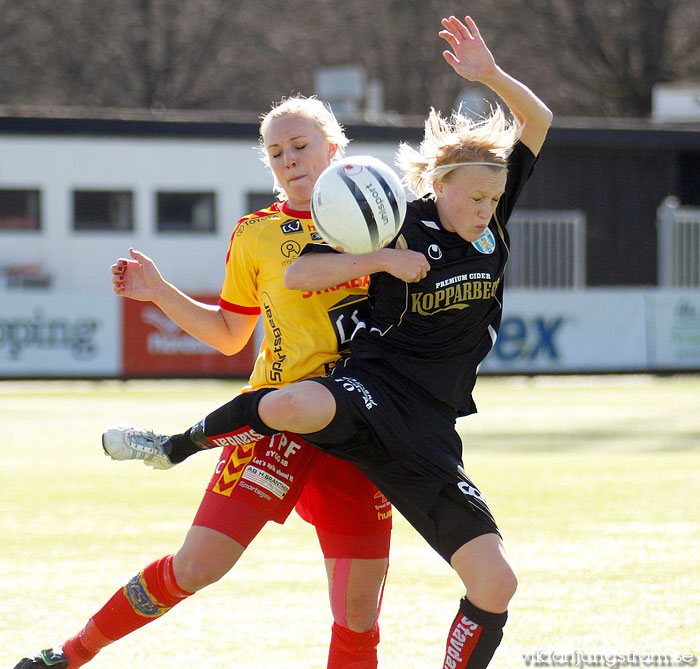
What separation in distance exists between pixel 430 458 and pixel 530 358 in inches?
760

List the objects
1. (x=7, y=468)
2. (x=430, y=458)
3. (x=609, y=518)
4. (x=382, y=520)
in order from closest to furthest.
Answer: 1. (x=430, y=458)
2. (x=382, y=520)
3. (x=609, y=518)
4. (x=7, y=468)

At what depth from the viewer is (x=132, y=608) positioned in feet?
14.5

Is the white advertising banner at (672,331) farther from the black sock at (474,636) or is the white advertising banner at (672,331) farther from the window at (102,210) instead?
the black sock at (474,636)

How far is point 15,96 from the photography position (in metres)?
39.2

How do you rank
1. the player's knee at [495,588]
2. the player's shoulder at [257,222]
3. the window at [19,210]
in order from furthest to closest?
the window at [19,210] < the player's shoulder at [257,222] < the player's knee at [495,588]

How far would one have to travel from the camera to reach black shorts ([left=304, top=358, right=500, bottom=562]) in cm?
412

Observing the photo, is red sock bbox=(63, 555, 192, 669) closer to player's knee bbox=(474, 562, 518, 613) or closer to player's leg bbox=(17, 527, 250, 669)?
player's leg bbox=(17, 527, 250, 669)

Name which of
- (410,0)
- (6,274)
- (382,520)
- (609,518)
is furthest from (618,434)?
(410,0)

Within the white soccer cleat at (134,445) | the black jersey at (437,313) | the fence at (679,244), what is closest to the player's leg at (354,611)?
the black jersey at (437,313)

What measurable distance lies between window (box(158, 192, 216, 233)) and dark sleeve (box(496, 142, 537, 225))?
76.6ft

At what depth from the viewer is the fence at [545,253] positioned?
2747 cm

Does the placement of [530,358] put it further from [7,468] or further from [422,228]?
[422,228]

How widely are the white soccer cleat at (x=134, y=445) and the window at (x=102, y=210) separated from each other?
910 inches

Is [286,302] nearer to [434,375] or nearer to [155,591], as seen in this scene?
[434,375]
